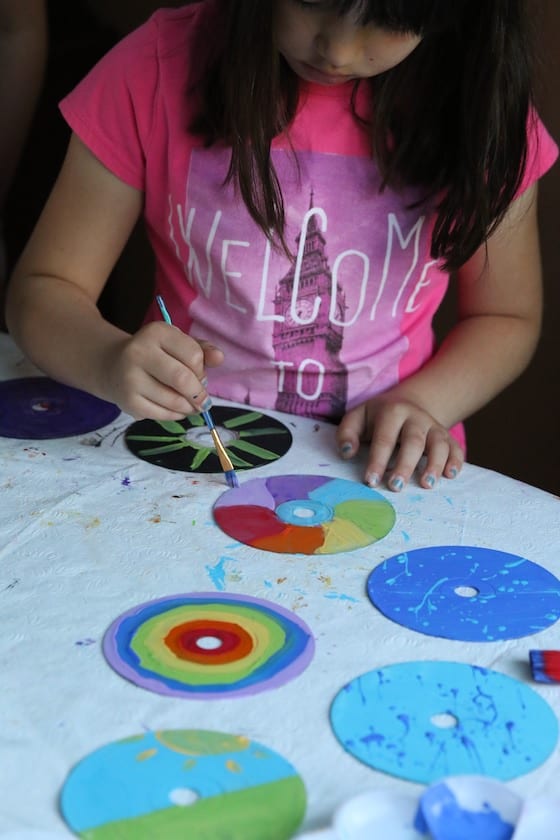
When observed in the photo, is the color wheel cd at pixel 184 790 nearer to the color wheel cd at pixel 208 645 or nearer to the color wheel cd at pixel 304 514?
the color wheel cd at pixel 208 645

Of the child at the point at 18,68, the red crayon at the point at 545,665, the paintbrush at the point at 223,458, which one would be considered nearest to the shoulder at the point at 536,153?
the paintbrush at the point at 223,458

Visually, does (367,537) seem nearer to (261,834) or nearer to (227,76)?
(261,834)

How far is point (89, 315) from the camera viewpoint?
998 millimetres

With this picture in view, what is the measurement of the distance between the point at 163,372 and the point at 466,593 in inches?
12.4

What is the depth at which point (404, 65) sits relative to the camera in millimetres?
992

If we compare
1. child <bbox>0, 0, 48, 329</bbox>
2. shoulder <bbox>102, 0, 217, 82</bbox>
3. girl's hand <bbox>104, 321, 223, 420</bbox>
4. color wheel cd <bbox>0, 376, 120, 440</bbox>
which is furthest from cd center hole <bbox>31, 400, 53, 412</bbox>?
child <bbox>0, 0, 48, 329</bbox>

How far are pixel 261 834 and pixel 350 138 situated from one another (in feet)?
2.42

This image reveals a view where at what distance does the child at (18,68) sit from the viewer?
1.43 meters

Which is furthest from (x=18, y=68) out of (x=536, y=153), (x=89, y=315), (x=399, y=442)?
Result: (x=399, y=442)

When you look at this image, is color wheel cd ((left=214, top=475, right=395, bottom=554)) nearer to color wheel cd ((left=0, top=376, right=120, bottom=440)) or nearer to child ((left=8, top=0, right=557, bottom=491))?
child ((left=8, top=0, right=557, bottom=491))

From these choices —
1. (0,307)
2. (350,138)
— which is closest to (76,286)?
(350,138)

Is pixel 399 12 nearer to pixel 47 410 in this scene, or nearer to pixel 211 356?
pixel 211 356

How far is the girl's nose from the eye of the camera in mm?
792

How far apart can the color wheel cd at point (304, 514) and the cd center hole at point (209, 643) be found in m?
0.12
